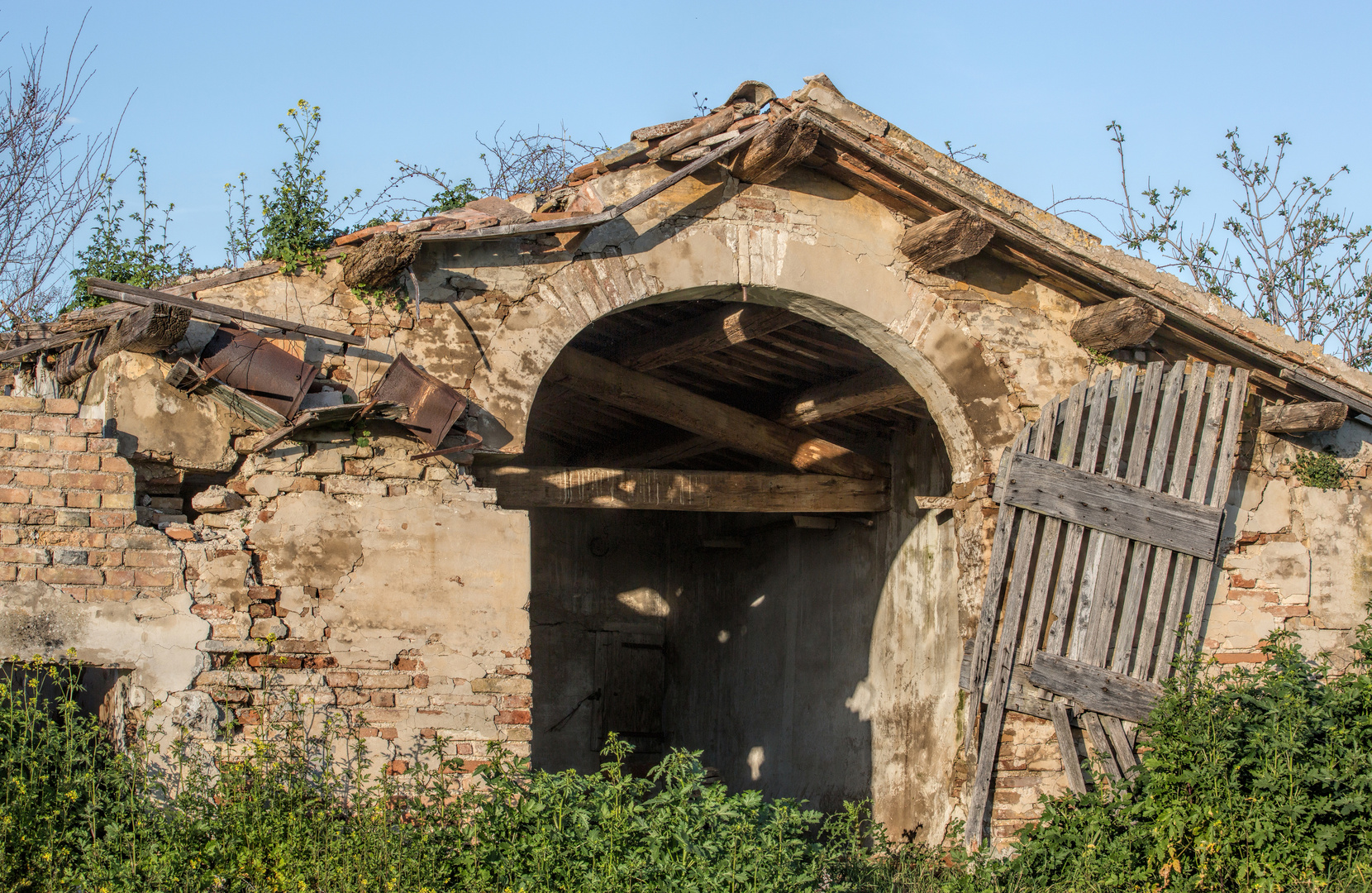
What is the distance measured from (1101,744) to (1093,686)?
0.96ft

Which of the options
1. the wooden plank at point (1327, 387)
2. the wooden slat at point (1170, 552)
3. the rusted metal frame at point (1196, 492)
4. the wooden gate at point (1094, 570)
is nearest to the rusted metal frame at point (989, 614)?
the wooden gate at point (1094, 570)

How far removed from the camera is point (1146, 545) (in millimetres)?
6008

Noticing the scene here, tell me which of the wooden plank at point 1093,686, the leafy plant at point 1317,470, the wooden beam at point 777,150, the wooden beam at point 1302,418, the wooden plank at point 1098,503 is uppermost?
the wooden beam at point 777,150

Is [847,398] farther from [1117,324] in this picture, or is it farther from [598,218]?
[598,218]

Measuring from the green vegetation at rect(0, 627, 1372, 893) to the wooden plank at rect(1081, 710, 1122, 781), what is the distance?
13 cm

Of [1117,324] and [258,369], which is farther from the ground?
[1117,324]

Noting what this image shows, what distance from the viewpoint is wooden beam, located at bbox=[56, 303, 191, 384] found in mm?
4770

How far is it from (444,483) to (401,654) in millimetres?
812

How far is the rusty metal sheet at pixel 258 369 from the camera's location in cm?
502

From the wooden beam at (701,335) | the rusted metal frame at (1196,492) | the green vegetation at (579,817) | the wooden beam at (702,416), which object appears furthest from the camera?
the wooden beam at (702,416)

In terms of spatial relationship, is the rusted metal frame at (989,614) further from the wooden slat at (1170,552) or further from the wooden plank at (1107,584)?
the wooden slat at (1170,552)

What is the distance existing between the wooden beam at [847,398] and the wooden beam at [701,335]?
799mm

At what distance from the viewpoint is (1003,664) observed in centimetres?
593

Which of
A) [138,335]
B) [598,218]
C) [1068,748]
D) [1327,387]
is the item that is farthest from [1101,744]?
[138,335]
